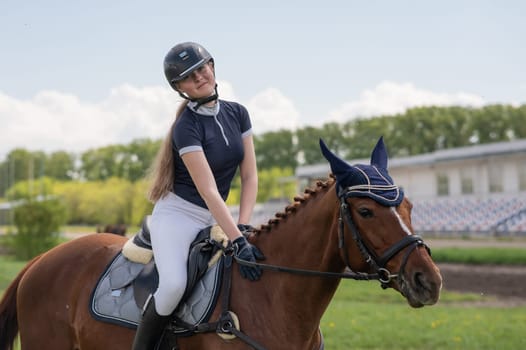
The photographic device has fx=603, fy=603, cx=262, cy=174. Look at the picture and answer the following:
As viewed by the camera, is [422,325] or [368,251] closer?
[368,251]

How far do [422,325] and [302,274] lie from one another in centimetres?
711

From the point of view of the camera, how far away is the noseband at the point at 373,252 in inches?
125

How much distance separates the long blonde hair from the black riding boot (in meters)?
0.71

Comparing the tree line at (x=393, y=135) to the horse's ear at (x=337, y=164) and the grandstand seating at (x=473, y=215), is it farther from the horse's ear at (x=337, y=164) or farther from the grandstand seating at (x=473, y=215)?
the horse's ear at (x=337, y=164)

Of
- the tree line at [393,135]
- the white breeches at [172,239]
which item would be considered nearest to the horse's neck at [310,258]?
the white breeches at [172,239]

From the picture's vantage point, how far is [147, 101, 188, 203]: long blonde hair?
13.2ft

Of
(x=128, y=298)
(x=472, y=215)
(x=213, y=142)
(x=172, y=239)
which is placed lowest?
(x=472, y=215)

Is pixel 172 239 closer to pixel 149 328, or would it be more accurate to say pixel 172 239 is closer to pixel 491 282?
pixel 149 328

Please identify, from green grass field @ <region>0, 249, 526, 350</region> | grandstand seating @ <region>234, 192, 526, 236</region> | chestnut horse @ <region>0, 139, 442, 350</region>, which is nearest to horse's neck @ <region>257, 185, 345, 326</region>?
chestnut horse @ <region>0, 139, 442, 350</region>

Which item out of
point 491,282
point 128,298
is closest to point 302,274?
point 128,298

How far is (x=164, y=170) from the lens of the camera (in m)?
4.04

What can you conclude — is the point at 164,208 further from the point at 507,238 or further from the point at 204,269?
the point at 507,238

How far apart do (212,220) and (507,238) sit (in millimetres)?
28809

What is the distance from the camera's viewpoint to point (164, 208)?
13.3 feet
